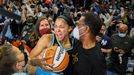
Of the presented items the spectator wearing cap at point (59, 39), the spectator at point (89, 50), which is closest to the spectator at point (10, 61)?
the spectator wearing cap at point (59, 39)

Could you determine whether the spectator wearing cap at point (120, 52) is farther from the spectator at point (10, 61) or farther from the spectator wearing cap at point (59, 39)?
the spectator at point (10, 61)

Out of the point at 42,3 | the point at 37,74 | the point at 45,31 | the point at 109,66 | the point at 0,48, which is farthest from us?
the point at 42,3

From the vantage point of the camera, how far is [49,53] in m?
3.05

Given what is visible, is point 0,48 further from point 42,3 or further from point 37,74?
point 42,3

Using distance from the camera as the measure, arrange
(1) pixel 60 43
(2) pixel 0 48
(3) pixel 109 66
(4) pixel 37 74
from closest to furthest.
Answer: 1. (2) pixel 0 48
2. (4) pixel 37 74
3. (1) pixel 60 43
4. (3) pixel 109 66

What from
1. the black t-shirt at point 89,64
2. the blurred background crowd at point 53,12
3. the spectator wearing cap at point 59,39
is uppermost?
the spectator wearing cap at point 59,39

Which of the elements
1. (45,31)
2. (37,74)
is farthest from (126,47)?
(37,74)

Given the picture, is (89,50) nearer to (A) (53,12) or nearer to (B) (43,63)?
(B) (43,63)

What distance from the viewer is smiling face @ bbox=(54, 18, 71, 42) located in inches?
124

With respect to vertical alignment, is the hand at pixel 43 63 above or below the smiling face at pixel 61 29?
below

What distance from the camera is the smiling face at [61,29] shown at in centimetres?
314

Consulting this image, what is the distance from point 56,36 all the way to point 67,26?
14 centimetres

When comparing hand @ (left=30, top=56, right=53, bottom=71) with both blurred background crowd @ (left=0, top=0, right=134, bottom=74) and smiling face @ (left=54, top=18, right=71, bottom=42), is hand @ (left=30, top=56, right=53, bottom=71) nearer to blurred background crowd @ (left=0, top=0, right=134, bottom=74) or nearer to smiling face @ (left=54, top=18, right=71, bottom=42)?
smiling face @ (left=54, top=18, right=71, bottom=42)

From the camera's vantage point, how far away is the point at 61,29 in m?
3.15
